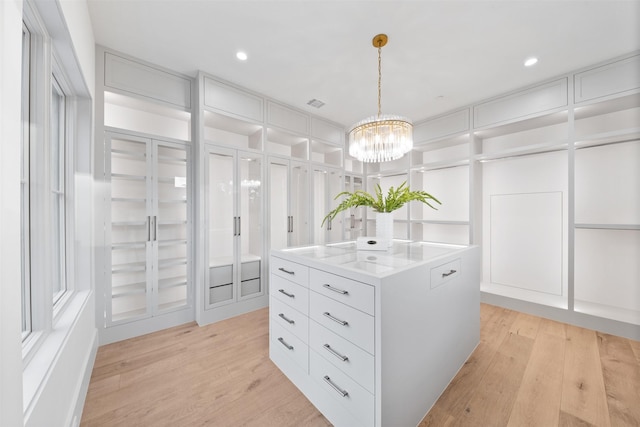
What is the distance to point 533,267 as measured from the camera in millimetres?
3365

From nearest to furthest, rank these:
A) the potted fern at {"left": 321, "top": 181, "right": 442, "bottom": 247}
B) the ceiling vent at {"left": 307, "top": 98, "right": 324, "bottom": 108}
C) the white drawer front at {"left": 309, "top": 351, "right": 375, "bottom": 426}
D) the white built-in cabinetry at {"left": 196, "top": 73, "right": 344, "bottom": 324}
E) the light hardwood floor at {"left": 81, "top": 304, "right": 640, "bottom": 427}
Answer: the white drawer front at {"left": 309, "top": 351, "right": 375, "bottom": 426} → the light hardwood floor at {"left": 81, "top": 304, "right": 640, "bottom": 427} → the potted fern at {"left": 321, "top": 181, "right": 442, "bottom": 247} → the white built-in cabinetry at {"left": 196, "top": 73, "right": 344, "bottom": 324} → the ceiling vent at {"left": 307, "top": 98, "right": 324, "bottom": 108}

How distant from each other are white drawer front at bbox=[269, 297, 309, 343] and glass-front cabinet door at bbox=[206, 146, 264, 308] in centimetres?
124

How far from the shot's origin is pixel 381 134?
2287 mm

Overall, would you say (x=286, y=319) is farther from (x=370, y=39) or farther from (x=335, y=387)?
(x=370, y=39)

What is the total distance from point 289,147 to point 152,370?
129 inches

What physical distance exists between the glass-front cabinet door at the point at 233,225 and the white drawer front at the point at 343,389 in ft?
5.76

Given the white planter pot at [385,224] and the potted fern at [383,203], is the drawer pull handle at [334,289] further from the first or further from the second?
the white planter pot at [385,224]

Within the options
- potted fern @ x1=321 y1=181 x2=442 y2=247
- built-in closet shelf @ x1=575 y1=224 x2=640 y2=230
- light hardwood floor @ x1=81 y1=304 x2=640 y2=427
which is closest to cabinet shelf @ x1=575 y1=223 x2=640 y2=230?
built-in closet shelf @ x1=575 y1=224 x2=640 y2=230

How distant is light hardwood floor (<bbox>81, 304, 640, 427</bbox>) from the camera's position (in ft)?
5.09

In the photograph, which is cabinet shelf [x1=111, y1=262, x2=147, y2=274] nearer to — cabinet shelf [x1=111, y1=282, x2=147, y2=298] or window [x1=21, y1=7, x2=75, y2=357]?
cabinet shelf [x1=111, y1=282, x2=147, y2=298]

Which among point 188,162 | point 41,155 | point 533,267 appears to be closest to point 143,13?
point 188,162

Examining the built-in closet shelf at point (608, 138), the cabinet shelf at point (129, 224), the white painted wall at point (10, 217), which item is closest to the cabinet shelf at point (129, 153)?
the cabinet shelf at point (129, 224)

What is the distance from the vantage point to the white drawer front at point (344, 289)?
4.18 feet

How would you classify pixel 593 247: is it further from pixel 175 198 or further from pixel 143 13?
pixel 143 13
